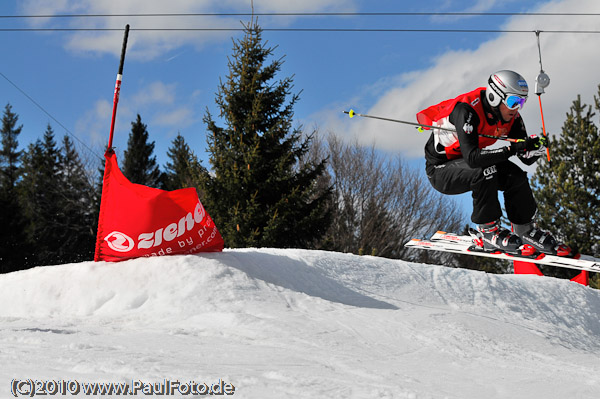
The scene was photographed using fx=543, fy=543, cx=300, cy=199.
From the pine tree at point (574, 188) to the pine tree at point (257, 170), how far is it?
27.7 ft

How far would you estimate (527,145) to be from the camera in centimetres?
535

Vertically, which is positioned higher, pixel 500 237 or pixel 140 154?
pixel 140 154

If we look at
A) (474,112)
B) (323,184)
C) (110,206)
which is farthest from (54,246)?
(474,112)

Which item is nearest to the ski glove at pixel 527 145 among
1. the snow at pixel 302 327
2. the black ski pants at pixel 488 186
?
the black ski pants at pixel 488 186

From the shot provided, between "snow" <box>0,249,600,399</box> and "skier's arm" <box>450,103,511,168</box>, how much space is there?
1.38 metres

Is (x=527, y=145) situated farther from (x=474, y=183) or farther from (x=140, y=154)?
(x=140, y=154)

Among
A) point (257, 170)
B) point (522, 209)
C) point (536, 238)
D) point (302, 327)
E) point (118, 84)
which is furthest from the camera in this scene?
point (257, 170)

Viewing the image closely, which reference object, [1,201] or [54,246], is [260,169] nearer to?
[1,201]

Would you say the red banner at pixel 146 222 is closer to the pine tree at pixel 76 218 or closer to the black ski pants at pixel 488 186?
the black ski pants at pixel 488 186

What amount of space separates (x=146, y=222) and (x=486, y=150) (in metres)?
3.41

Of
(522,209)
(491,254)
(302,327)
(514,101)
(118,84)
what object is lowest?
(302,327)

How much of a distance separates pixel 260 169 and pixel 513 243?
31.9 feet

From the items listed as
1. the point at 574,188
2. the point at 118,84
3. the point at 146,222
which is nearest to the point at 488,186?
the point at 146,222

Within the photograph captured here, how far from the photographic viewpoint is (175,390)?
2336 millimetres
